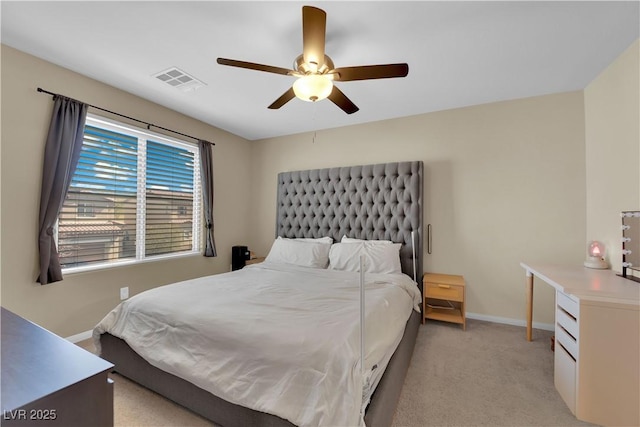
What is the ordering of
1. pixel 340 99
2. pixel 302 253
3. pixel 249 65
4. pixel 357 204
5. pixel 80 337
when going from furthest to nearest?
pixel 357 204, pixel 302 253, pixel 80 337, pixel 340 99, pixel 249 65

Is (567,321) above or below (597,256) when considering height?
below

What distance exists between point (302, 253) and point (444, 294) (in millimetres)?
1674

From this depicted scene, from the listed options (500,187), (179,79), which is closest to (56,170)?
(179,79)

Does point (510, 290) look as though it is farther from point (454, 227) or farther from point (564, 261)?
point (454, 227)

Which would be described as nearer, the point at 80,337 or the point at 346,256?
the point at 80,337

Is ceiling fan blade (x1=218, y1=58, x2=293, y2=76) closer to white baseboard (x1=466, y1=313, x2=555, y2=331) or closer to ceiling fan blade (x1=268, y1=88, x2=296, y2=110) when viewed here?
ceiling fan blade (x1=268, y1=88, x2=296, y2=110)

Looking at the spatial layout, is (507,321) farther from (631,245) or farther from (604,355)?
(604,355)

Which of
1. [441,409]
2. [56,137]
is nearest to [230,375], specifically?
[441,409]

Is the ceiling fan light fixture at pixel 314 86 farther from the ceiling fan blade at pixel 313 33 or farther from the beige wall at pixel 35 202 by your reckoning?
the beige wall at pixel 35 202

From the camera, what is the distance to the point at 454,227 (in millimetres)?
3207

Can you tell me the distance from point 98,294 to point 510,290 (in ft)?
14.2

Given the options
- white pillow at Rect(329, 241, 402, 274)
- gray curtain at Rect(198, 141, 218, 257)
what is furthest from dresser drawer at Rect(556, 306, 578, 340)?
gray curtain at Rect(198, 141, 218, 257)

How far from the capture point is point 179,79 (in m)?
2.57

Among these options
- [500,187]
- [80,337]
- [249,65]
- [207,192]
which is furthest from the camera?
[207,192]
